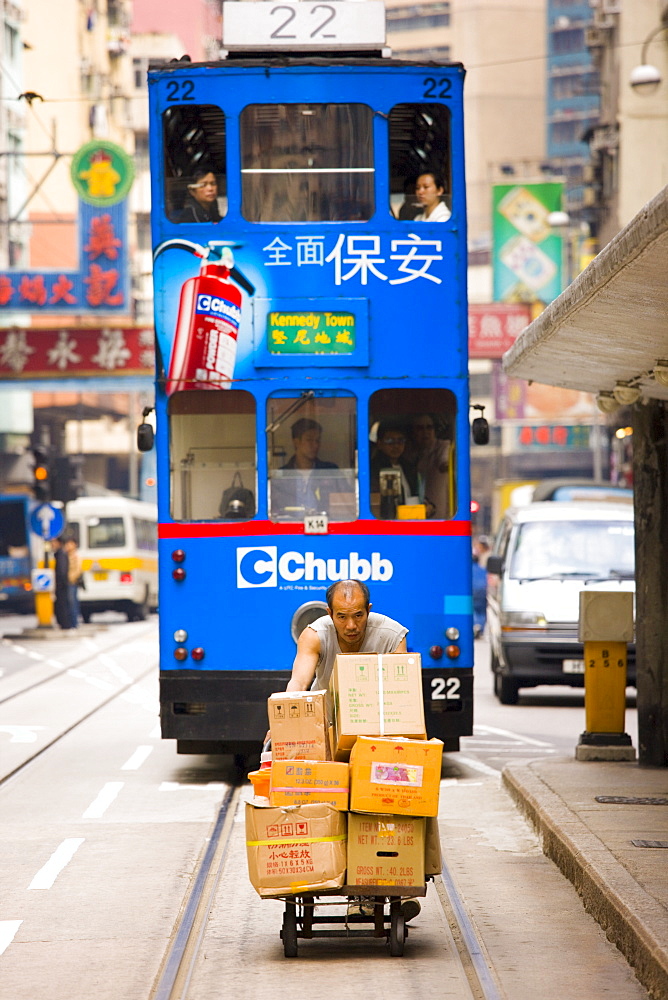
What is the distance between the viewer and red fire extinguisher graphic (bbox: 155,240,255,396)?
12047mm

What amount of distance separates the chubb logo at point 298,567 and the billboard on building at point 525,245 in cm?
2316

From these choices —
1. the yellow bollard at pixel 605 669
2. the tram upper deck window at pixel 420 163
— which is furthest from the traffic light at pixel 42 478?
the yellow bollard at pixel 605 669

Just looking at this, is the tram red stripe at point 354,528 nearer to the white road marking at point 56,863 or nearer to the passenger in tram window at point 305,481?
the passenger in tram window at point 305,481

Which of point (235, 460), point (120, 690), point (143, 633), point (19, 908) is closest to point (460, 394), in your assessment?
point (235, 460)

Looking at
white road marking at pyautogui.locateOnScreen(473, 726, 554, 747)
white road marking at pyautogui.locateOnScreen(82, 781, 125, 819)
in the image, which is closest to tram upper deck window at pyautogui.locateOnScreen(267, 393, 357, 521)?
white road marking at pyautogui.locateOnScreen(82, 781, 125, 819)

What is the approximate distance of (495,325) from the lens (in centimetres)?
3669

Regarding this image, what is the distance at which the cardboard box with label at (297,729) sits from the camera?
22.6ft

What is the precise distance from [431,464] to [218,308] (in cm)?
182

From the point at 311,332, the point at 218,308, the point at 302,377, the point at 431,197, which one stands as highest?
the point at 431,197

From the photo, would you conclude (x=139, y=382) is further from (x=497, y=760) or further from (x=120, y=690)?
(x=497, y=760)

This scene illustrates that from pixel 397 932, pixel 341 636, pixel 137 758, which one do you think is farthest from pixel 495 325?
pixel 397 932

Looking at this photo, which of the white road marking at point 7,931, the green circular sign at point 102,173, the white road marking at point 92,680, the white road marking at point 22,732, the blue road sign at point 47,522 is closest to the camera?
the white road marking at point 7,931

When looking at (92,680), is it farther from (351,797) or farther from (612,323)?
(351,797)

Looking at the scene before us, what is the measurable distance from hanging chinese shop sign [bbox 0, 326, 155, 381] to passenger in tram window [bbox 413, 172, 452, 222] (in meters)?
21.4
